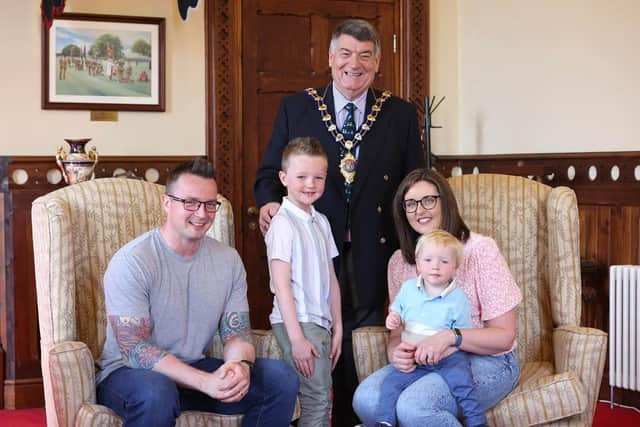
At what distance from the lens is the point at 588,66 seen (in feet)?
14.8

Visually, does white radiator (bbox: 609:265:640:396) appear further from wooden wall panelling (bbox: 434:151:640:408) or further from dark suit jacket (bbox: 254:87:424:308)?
dark suit jacket (bbox: 254:87:424:308)

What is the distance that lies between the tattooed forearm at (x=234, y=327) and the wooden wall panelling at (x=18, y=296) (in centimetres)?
202

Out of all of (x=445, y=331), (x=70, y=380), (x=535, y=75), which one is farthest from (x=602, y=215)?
(x=70, y=380)

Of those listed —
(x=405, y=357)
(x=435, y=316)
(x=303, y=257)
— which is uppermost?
(x=303, y=257)

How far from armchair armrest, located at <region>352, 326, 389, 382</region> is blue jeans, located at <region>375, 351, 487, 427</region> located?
255 mm

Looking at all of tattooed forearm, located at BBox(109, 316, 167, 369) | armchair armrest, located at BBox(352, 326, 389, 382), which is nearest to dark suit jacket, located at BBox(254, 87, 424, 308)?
armchair armrest, located at BBox(352, 326, 389, 382)

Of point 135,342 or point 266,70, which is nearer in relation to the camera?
point 135,342

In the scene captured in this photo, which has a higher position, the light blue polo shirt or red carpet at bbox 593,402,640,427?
the light blue polo shirt

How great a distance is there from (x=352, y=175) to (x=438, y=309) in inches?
25.1

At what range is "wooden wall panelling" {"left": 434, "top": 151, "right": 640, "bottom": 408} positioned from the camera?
14.0 ft

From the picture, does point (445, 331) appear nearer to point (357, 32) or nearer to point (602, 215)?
point (357, 32)

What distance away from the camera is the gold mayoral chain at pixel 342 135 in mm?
3182

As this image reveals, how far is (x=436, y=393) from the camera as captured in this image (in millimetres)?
2635

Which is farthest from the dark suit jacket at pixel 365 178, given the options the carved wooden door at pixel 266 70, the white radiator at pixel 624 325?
the carved wooden door at pixel 266 70
